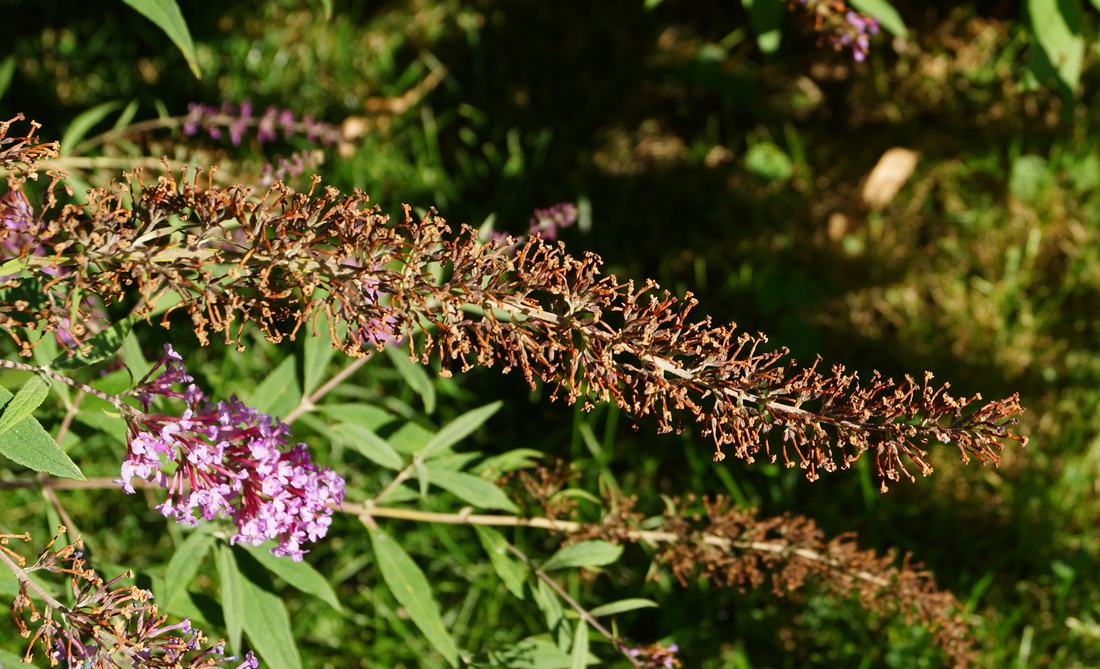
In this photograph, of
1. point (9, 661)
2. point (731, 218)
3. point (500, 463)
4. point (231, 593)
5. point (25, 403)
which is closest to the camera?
point (25, 403)

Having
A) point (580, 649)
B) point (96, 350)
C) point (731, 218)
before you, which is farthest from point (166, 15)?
point (731, 218)

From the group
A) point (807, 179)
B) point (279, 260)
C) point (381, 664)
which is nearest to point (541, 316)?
point (279, 260)

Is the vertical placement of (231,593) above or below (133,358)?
below

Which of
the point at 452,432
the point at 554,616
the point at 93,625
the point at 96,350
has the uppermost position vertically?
the point at 96,350

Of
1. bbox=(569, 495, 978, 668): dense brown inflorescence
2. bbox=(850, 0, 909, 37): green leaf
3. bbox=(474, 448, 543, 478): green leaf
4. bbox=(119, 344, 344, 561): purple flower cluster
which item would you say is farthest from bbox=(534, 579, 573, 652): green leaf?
bbox=(850, 0, 909, 37): green leaf

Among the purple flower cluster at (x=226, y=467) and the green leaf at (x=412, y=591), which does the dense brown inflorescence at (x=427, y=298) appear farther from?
the green leaf at (x=412, y=591)

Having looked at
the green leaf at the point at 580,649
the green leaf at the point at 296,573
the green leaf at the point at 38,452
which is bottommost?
the green leaf at the point at 580,649

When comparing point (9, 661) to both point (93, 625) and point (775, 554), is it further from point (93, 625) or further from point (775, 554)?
point (775, 554)

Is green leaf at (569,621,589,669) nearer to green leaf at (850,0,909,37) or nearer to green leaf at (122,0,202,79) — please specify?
green leaf at (122,0,202,79)

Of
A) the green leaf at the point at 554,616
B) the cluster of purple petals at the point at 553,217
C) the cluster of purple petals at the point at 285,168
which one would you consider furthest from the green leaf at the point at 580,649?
the cluster of purple petals at the point at 285,168
